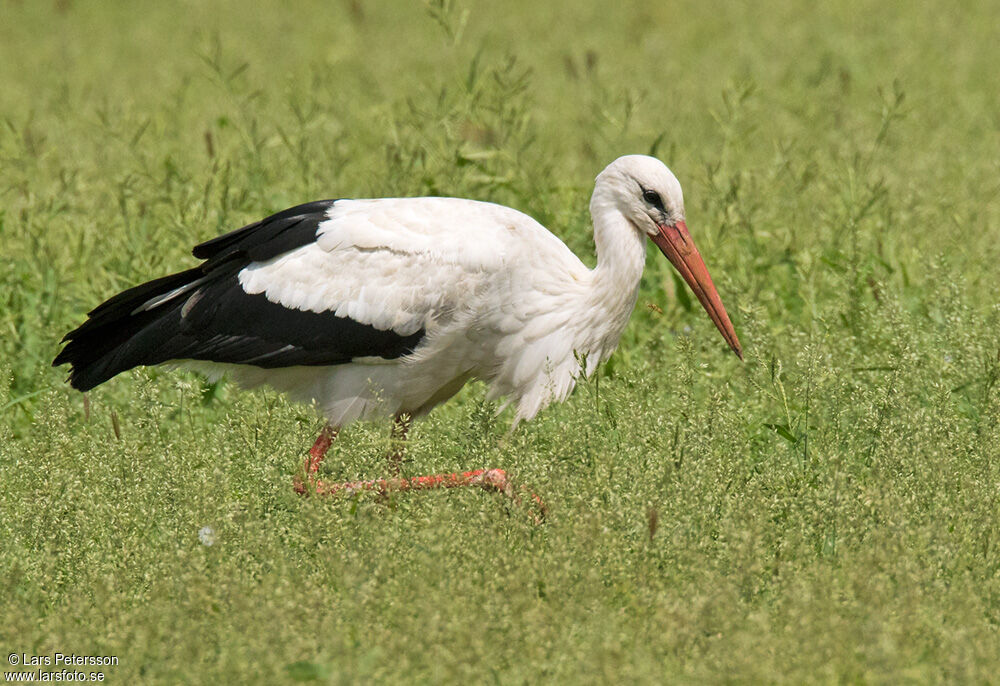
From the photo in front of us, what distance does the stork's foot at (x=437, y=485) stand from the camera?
4.03 metres

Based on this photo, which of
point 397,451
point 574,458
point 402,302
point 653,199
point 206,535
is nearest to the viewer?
point 206,535

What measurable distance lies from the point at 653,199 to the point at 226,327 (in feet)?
5.22

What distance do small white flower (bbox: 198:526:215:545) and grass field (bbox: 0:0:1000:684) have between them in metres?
0.02

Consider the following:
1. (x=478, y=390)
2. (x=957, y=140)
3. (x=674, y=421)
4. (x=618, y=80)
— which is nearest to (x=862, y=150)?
(x=957, y=140)

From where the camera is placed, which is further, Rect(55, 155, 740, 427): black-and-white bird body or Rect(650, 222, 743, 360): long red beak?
Rect(650, 222, 743, 360): long red beak

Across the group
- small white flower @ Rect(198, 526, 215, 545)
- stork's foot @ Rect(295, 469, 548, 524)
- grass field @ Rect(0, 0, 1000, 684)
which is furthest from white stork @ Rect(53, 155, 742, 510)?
small white flower @ Rect(198, 526, 215, 545)

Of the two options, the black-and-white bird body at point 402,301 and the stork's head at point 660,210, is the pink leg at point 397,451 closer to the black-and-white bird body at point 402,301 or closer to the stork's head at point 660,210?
the black-and-white bird body at point 402,301

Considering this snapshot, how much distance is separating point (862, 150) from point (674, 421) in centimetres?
393

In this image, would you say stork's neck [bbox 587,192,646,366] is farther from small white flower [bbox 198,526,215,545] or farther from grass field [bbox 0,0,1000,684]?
small white flower [bbox 198,526,215,545]

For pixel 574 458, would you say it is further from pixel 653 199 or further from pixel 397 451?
pixel 653 199

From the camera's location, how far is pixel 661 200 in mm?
5020

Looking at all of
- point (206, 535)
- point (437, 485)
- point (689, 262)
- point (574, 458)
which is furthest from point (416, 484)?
point (689, 262)

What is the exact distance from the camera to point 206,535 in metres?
3.93

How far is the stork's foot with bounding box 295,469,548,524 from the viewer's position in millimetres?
4031
